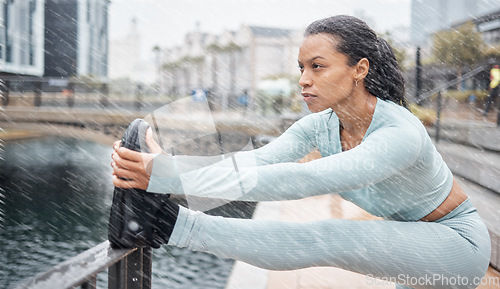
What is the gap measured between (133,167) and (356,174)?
480 millimetres

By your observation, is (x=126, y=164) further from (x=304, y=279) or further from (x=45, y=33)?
(x=45, y=33)

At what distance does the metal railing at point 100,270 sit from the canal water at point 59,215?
4.18 metres

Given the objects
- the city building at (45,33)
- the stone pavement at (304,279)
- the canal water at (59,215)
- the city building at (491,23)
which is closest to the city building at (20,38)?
the city building at (45,33)

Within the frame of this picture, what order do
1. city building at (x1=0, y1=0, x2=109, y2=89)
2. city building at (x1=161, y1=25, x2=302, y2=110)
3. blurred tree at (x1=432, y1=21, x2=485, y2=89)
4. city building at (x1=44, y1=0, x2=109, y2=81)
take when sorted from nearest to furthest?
blurred tree at (x1=432, y1=21, x2=485, y2=89)
city building at (x1=0, y1=0, x2=109, y2=89)
city building at (x1=44, y1=0, x2=109, y2=81)
city building at (x1=161, y1=25, x2=302, y2=110)

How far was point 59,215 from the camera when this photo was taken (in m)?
12.1

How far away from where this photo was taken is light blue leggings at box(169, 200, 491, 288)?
949mm

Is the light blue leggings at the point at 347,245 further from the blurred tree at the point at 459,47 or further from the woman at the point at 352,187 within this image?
the blurred tree at the point at 459,47

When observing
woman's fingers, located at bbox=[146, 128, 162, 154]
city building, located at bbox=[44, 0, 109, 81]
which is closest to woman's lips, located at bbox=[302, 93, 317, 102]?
woman's fingers, located at bbox=[146, 128, 162, 154]

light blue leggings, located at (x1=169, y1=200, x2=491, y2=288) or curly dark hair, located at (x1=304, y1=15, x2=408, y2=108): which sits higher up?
curly dark hair, located at (x1=304, y1=15, x2=408, y2=108)

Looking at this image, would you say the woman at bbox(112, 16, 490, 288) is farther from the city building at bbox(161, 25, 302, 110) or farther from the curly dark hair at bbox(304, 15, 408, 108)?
the city building at bbox(161, 25, 302, 110)

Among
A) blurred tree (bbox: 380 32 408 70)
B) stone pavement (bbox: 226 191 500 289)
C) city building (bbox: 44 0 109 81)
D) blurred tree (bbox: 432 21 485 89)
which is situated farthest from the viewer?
city building (bbox: 44 0 109 81)

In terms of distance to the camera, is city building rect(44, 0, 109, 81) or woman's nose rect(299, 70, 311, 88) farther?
city building rect(44, 0, 109, 81)

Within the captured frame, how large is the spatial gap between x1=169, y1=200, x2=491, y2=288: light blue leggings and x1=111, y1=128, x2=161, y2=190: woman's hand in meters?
0.13

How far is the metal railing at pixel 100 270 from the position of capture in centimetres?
80
